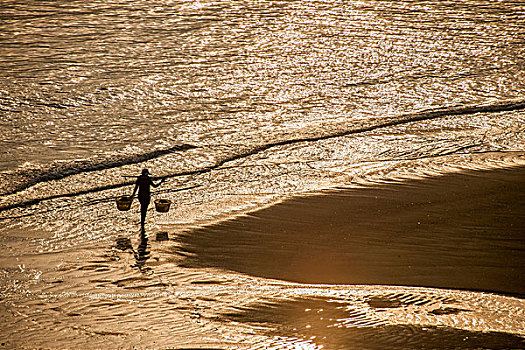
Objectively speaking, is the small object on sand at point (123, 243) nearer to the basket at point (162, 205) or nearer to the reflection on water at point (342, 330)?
the basket at point (162, 205)

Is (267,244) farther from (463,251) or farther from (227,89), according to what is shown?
(227,89)

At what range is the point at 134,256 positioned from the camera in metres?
9.29

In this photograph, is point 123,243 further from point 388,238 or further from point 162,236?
point 388,238

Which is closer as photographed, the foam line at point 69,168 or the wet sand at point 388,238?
the wet sand at point 388,238

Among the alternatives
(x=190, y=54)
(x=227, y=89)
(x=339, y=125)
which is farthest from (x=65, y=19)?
(x=339, y=125)

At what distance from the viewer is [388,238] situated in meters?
9.84

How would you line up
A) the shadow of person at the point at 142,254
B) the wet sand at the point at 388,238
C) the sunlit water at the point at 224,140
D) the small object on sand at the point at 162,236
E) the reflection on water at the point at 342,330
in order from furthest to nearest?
the small object on sand at the point at 162,236
the shadow of person at the point at 142,254
the wet sand at the point at 388,238
the sunlit water at the point at 224,140
the reflection on water at the point at 342,330

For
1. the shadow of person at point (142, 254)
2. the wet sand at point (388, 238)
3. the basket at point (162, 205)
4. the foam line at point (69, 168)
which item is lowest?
the foam line at point (69, 168)

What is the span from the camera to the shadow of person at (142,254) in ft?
29.0

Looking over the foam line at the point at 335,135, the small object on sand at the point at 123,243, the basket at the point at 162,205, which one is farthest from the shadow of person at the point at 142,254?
the foam line at the point at 335,135

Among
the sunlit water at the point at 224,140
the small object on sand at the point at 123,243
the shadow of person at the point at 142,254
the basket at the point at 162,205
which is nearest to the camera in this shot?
the sunlit water at the point at 224,140

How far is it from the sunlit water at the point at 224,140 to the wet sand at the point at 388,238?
356 mm

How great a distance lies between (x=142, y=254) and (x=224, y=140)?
7.67 meters

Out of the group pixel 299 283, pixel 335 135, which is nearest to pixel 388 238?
pixel 299 283
